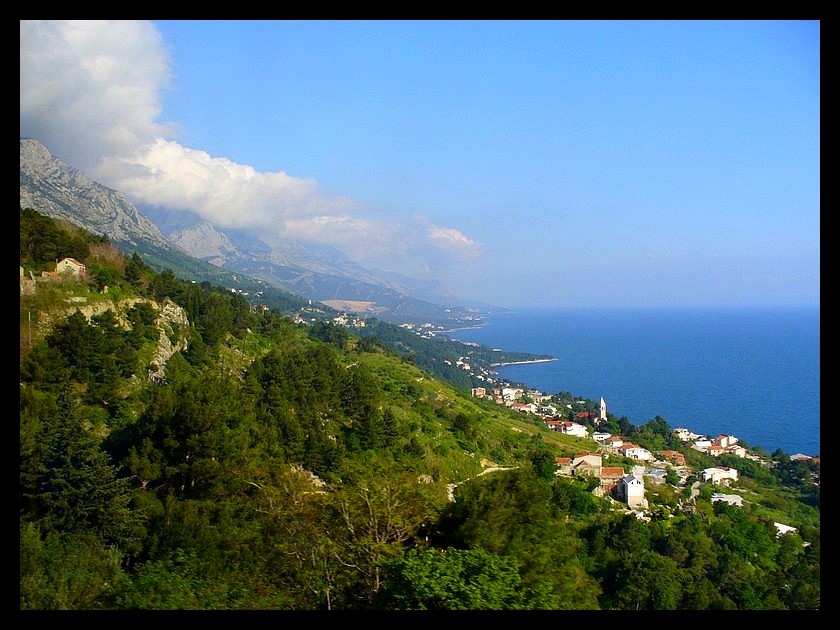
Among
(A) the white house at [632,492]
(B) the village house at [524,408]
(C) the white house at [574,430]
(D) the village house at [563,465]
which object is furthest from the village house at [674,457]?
(B) the village house at [524,408]

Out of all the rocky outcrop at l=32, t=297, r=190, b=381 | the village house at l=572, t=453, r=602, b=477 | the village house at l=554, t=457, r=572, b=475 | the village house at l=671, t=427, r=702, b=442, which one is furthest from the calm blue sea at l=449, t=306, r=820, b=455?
the rocky outcrop at l=32, t=297, r=190, b=381

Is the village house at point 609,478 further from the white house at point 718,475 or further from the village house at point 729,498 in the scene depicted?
the white house at point 718,475

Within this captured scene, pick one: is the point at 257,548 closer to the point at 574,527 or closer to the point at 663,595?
the point at 663,595

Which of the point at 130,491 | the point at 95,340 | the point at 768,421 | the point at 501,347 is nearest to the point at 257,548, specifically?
the point at 130,491

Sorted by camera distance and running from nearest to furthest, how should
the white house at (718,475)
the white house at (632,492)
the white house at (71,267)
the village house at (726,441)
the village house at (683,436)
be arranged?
1. the white house at (71,267)
2. the white house at (632,492)
3. the white house at (718,475)
4. the village house at (726,441)
5. the village house at (683,436)

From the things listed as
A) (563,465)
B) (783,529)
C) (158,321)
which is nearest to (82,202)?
(158,321)

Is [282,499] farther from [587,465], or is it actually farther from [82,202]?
[82,202]
